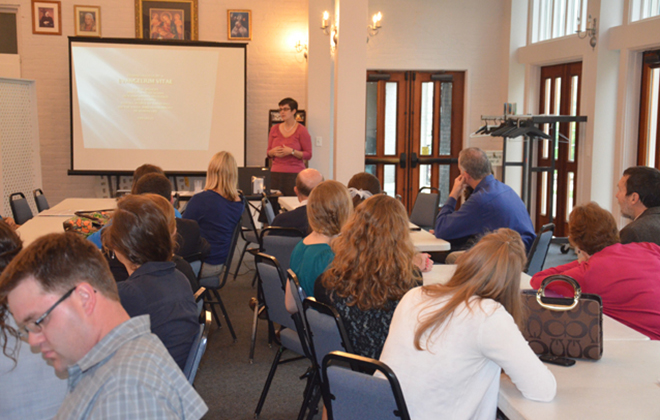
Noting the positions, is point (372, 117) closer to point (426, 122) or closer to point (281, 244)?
point (426, 122)

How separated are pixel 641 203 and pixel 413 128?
224 inches

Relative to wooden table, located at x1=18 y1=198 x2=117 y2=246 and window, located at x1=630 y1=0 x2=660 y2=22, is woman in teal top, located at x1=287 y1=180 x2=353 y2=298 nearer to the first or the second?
wooden table, located at x1=18 y1=198 x2=117 y2=246

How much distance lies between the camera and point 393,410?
1.60 m

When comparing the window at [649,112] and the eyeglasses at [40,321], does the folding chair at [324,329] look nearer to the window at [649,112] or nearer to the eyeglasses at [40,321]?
the eyeglasses at [40,321]

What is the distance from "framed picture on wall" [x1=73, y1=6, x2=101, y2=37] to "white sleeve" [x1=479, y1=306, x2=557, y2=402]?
311 inches

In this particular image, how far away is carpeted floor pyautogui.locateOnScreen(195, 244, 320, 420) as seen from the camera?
3.01 m

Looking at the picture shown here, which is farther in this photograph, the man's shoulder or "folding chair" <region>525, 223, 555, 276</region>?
"folding chair" <region>525, 223, 555, 276</region>

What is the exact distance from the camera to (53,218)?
14.9 feet

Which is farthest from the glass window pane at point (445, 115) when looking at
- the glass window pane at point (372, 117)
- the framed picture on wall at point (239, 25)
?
the framed picture on wall at point (239, 25)

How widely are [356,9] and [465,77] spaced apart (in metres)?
3.20

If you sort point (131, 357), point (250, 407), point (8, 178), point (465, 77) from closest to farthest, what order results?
point (131, 357)
point (250, 407)
point (8, 178)
point (465, 77)

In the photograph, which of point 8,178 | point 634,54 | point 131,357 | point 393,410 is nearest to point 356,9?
point 634,54

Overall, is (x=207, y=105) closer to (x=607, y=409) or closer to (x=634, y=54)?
(x=634, y=54)

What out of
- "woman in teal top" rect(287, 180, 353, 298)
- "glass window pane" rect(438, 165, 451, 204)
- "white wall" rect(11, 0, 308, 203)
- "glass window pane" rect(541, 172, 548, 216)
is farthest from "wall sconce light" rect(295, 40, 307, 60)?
"woman in teal top" rect(287, 180, 353, 298)
